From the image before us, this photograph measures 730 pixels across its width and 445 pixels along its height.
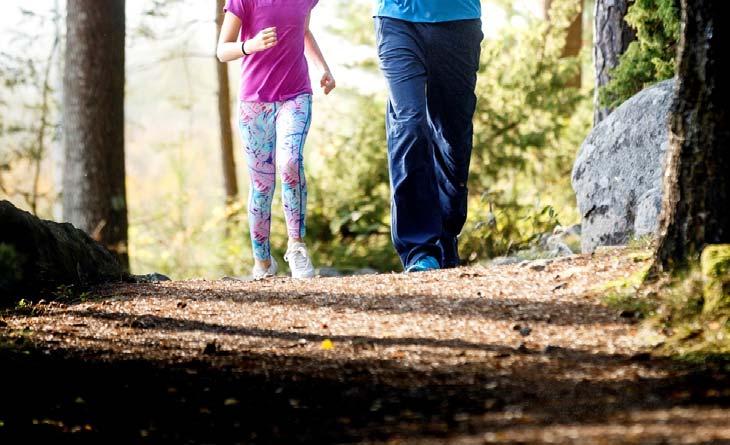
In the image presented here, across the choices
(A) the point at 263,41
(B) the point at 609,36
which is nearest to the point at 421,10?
(A) the point at 263,41

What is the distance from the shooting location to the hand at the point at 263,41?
6625mm

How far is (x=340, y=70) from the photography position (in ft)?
51.3

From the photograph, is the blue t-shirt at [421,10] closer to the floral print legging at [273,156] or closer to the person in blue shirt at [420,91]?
the person in blue shirt at [420,91]

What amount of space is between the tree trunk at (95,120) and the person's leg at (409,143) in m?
4.53

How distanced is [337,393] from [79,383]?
1.08m

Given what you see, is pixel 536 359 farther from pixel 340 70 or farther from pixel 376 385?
pixel 340 70

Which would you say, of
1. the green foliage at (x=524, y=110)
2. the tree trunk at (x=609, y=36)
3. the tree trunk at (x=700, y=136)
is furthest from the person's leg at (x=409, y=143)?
the green foliage at (x=524, y=110)

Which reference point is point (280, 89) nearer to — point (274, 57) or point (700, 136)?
point (274, 57)

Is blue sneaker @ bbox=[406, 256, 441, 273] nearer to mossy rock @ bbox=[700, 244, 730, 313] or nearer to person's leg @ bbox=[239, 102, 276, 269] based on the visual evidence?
person's leg @ bbox=[239, 102, 276, 269]

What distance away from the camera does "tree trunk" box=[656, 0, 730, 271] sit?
4.37 m

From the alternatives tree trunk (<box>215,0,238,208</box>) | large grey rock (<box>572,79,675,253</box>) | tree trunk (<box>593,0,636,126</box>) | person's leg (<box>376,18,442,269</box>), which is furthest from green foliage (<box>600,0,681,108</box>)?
tree trunk (<box>215,0,238,208</box>)

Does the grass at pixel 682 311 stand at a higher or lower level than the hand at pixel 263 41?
lower

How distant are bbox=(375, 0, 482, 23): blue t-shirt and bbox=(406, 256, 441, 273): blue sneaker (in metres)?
1.52

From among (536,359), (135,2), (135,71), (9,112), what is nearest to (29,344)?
(536,359)
